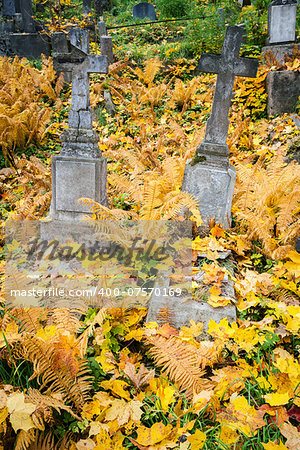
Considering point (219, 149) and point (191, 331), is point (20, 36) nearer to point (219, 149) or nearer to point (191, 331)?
point (219, 149)

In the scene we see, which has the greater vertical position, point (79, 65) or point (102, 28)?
point (102, 28)

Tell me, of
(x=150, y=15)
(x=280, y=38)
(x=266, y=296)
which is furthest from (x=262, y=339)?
(x=150, y=15)

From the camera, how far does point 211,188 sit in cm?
377

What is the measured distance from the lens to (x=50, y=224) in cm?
380

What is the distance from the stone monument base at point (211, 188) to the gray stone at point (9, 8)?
28.6 feet

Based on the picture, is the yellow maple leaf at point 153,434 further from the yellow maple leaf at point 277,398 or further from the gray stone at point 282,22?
the gray stone at point 282,22

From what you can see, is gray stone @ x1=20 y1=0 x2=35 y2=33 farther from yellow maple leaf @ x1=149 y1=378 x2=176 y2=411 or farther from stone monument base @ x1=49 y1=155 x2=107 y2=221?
yellow maple leaf @ x1=149 y1=378 x2=176 y2=411

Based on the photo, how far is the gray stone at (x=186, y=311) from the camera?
2.45m

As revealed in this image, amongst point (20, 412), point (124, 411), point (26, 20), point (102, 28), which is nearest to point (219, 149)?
point (124, 411)

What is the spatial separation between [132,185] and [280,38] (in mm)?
5111

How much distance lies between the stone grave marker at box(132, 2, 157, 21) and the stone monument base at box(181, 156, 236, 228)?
11.3 metres

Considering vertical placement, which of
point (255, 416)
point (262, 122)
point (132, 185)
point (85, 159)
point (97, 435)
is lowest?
point (97, 435)

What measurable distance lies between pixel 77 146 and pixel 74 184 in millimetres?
426

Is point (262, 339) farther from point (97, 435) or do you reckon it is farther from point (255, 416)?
point (97, 435)
